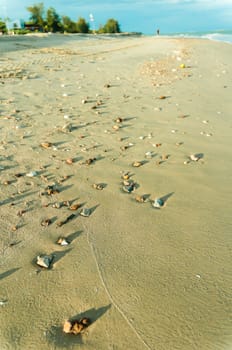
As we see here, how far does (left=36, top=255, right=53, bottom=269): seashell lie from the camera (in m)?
2.33

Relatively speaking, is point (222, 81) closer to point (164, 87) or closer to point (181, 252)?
point (164, 87)

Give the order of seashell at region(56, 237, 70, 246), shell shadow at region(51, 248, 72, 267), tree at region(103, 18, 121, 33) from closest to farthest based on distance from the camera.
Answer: shell shadow at region(51, 248, 72, 267) → seashell at region(56, 237, 70, 246) → tree at region(103, 18, 121, 33)

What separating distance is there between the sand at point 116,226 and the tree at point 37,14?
68830 millimetres

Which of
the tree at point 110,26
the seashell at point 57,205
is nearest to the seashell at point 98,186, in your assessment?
the seashell at point 57,205

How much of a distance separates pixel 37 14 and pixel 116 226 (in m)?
73.5

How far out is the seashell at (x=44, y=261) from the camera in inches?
91.9

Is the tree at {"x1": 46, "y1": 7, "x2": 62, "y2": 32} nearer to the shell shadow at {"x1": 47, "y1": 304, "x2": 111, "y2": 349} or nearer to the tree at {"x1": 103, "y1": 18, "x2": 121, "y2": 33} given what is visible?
the tree at {"x1": 103, "y1": 18, "x2": 121, "y2": 33}

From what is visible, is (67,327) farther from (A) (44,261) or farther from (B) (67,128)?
(B) (67,128)

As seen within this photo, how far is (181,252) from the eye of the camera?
247 centimetres

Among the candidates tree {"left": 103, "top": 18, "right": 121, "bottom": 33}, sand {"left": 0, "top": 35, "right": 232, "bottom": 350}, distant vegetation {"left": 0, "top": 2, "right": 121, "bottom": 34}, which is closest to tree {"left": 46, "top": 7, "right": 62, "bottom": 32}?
distant vegetation {"left": 0, "top": 2, "right": 121, "bottom": 34}

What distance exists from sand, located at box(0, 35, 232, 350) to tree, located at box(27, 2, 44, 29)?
68.8 m

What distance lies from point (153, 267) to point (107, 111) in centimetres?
372

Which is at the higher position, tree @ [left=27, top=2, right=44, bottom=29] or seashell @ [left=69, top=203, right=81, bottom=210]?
tree @ [left=27, top=2, right=44, bottom=29]

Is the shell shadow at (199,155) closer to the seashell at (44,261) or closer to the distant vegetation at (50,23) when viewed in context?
the seashell at (44,261)
